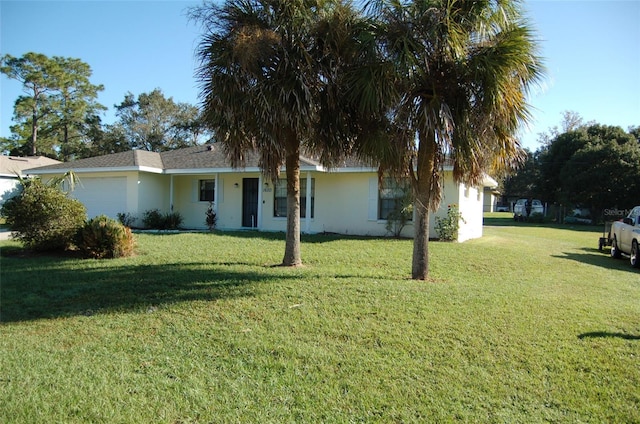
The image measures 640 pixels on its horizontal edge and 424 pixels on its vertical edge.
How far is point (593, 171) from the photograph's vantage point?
114 ft

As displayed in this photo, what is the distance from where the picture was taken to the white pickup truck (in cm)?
1301

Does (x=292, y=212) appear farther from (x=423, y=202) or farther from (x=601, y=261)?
(x=601, y=261)

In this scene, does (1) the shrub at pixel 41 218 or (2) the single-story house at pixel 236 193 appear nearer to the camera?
(1) the shrub at pixel 41 218

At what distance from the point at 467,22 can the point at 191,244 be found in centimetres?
964

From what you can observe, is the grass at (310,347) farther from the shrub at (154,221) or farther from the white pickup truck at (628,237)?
the shrub at (154,221)

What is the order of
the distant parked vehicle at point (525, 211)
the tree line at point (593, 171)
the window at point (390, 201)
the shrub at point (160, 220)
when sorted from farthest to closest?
the distant parked vehicle at point (525, 211) → the tree line at point (593, 171) → the shrub at point (160, 220) → the window at point (390, 201)

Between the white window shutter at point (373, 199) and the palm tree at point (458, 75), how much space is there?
27.6 feet

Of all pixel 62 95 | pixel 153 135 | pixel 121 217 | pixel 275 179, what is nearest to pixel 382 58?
pixel 275 179

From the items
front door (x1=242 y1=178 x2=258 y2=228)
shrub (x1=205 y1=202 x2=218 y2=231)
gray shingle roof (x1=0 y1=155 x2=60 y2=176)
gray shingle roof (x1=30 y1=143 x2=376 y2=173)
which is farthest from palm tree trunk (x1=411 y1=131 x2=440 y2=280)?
gray shingle roof (x1=0 y1=155 x2=60 y2=176)

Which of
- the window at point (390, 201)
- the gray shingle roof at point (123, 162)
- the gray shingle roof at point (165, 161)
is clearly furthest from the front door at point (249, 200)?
the window at point (390, 201)

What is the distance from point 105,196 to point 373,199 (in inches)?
491

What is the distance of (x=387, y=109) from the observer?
323 inches

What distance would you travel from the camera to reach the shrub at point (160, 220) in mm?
18922

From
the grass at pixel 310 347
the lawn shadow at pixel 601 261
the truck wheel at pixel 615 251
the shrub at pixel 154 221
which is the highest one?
the shrub at pixel 154 221
